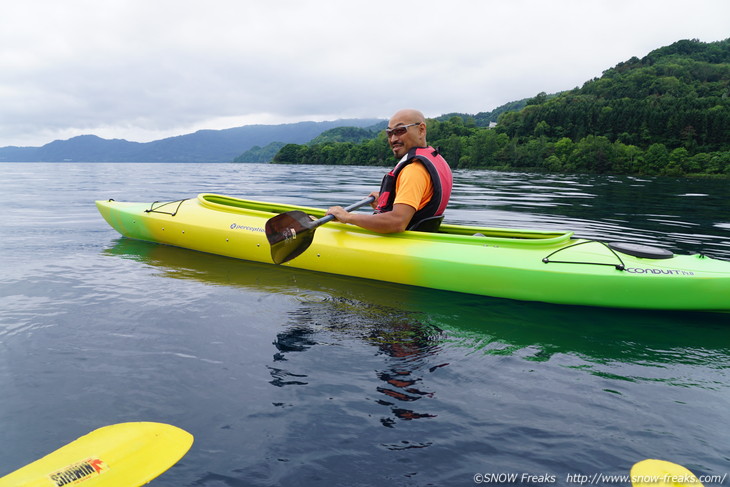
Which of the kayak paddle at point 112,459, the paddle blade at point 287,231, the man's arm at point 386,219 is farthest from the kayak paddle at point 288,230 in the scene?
the kayak paddle at point 112,459

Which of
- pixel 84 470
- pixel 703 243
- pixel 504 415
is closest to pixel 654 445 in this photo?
pixel 504 415

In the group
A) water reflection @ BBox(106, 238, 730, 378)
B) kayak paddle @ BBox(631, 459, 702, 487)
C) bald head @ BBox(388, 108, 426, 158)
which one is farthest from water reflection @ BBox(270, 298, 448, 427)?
bald head @ BBox(388, 108, 426, 158)

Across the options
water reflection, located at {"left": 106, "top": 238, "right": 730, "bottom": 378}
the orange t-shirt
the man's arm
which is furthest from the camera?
the man's arm

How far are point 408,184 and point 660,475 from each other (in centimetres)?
362

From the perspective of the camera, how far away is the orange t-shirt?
528 cm

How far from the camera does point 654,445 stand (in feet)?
8.82

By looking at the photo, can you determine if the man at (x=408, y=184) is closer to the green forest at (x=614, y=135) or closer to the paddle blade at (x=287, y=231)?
the paddle blade at (x=287, y=231)

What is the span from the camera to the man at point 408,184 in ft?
17.4

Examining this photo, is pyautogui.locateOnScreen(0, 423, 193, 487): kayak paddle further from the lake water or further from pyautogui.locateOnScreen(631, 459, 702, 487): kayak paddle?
pyautogui.locateOnScreen(631, 459, 702, 487): kayak paddle

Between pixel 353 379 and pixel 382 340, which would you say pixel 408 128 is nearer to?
pixel 382 340

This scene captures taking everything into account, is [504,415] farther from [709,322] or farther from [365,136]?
[365,136]

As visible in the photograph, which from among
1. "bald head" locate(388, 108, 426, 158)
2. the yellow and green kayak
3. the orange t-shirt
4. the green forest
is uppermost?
the green forest

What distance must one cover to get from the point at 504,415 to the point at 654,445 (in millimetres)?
853

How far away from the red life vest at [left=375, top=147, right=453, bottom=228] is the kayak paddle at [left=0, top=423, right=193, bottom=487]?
12.0 feet
